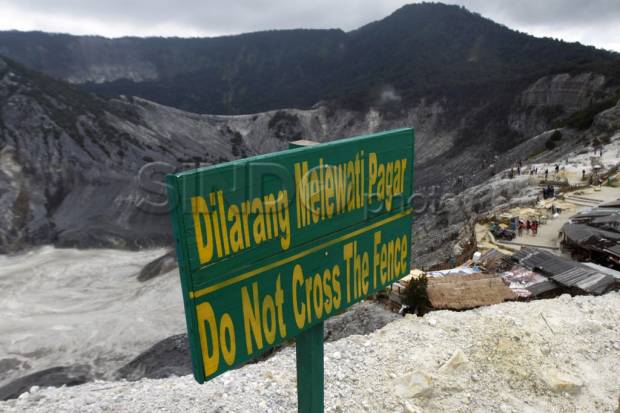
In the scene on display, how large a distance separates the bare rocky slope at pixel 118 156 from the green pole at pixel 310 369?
90.3 ft

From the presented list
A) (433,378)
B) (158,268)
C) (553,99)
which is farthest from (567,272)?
(553,99)

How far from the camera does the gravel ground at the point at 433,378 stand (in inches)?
252

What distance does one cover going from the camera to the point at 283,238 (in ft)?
12.2

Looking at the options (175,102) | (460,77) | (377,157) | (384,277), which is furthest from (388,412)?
(175,102)

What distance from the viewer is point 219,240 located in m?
3.23

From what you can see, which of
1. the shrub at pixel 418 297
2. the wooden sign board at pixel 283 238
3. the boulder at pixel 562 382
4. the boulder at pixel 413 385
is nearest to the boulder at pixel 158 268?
the shrub at pixel 418 297

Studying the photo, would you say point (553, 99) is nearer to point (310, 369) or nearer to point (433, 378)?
point (433, 378)

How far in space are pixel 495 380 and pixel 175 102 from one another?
15489 cm

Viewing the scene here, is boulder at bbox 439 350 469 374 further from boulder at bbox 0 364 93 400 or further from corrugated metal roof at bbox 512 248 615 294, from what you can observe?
boulder at bbox 0 364 93 400

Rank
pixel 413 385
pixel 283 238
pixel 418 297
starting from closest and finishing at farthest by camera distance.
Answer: pixel 283 238 < pixel 413 385 < pixel 418 297

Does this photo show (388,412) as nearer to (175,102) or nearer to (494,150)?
(494,150)

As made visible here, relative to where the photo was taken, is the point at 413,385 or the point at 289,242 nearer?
the point at 289,242

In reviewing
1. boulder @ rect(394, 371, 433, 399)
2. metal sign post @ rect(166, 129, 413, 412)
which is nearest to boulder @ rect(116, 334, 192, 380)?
boulder @ rect(394, 371, 433, 399)

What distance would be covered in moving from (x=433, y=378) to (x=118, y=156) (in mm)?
64856
